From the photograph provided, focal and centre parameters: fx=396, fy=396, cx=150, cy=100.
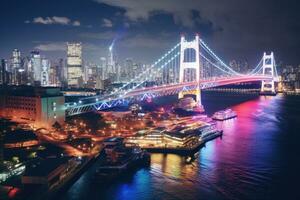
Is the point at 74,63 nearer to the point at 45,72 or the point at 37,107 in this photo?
the point at 45,72

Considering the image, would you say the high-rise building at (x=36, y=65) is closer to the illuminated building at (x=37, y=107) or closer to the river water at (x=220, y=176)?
the illuminated building at (x=37, y=107)

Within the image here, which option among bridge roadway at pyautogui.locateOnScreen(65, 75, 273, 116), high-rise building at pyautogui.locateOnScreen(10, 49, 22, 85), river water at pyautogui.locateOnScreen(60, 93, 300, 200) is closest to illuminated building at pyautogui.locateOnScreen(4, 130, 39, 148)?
river water at pyautogui.locateOnScreen(60, 93, 300, 200)

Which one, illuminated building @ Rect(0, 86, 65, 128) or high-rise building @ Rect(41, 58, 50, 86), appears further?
high-rise building @ Rect(41, 58, 50, 86)

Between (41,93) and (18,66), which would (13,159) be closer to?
(41,93)

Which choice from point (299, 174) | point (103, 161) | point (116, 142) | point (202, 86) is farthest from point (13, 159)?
point (202, 86)

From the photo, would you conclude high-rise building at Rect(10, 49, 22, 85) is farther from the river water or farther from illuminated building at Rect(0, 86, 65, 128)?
the river water

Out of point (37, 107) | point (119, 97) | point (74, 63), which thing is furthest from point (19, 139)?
point (74, 63)
